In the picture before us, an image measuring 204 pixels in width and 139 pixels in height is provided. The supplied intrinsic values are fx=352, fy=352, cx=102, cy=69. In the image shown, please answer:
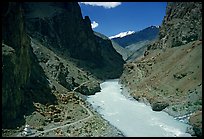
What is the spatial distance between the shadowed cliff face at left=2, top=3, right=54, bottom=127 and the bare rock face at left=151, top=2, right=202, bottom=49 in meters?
58.9

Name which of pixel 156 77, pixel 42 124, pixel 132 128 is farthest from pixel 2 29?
pixel 156 77

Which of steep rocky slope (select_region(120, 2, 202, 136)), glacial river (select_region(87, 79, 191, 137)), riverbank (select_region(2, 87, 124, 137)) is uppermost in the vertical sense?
steep rocky slope (select_region(120, 2, 202, 136))

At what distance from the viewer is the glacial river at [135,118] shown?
202 feet

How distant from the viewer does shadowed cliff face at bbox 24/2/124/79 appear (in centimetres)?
14738

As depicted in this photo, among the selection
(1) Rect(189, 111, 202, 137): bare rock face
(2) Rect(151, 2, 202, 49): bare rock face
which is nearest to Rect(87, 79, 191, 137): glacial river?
(1) Rect(189, 111, 202, 137): bare rock face

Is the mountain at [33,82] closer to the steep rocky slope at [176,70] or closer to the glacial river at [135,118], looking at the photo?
the glacial river at [135,118]

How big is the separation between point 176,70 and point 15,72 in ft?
160

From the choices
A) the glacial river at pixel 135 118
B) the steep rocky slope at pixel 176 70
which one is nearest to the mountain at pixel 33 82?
the glacial river at pixel 135 118

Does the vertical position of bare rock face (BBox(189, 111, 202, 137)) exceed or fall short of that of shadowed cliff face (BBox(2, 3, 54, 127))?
it falls short

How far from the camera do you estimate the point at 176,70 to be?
97.6 m

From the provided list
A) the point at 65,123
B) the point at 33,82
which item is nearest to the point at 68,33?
the point at 33,82

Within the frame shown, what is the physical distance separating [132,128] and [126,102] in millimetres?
27541

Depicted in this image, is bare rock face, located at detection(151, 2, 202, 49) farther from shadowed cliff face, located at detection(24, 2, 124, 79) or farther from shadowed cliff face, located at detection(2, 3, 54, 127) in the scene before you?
shadowed cliff face, located at detection(2, 3, 54, 127)

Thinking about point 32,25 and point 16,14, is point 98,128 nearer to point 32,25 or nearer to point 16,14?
point 16,14
